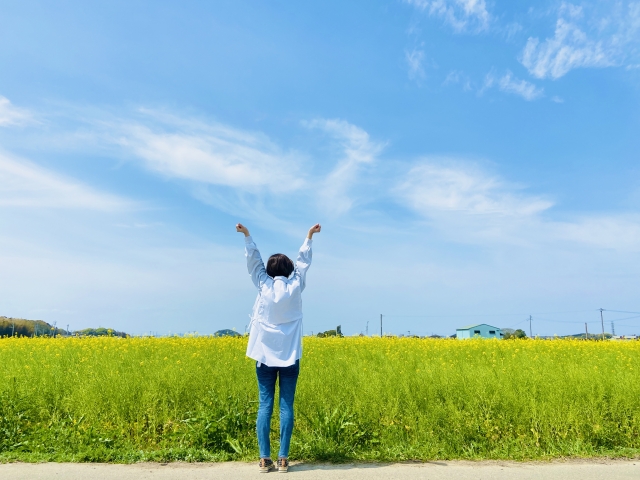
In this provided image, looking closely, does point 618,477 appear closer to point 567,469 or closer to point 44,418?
point 567,469

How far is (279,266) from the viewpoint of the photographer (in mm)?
5062

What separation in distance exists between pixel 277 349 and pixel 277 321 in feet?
0.92

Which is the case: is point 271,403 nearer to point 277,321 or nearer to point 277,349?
point 277,349

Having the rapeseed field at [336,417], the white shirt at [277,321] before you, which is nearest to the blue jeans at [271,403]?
the white shirt at [277,321]

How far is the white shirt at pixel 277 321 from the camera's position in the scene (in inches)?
187

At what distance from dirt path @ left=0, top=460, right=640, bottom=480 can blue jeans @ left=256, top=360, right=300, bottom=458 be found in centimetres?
29

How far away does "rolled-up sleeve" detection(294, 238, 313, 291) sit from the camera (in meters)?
5.07

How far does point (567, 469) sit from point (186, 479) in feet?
13.1

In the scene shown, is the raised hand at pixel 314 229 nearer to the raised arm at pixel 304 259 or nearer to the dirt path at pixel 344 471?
the raised arm at pixel 304 259

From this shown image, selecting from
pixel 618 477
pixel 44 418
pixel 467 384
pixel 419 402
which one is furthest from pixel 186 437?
pixel 618 477

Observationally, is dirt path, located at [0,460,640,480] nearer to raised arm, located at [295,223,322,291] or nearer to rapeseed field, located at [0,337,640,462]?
rapeseed field, located at [0,337,640,462]

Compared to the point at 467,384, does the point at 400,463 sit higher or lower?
lower

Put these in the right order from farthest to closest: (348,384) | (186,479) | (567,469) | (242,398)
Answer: (348,384), (242,398), (567,469), (186,479)

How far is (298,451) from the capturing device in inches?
209
